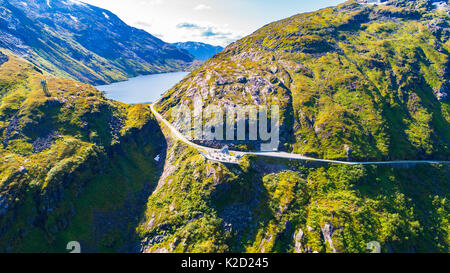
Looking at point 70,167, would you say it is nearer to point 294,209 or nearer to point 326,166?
point 294,209

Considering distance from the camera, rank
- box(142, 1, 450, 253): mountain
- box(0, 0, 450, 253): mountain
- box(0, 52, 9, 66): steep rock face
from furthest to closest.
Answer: box(0, 52, 9, 66): steep rock face → box(142, 1, 450, 253): mountain → box(0, 0, 450, 253): mountain

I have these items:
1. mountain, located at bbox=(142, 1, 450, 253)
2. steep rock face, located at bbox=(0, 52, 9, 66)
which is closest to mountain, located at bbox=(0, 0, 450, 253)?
mountain, located at bbox=(142, 1, 450, 253)

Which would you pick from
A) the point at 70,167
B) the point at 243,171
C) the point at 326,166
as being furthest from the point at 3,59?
the point at 326,166

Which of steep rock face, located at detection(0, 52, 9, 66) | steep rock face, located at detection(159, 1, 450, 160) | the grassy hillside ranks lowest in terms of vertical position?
the grassy hillside

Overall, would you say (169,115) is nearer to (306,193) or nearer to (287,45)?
(306,193)

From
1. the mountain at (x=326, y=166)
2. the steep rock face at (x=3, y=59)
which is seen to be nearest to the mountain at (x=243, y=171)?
the mountain at (x=326, y=166)

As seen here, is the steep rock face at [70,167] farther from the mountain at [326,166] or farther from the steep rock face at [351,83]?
the steep rock face at [351,83]

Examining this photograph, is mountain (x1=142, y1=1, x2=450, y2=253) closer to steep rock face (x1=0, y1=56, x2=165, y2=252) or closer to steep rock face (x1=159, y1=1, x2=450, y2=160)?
steep rock face (x1=159, y1=1, x2=450, y2=160)
